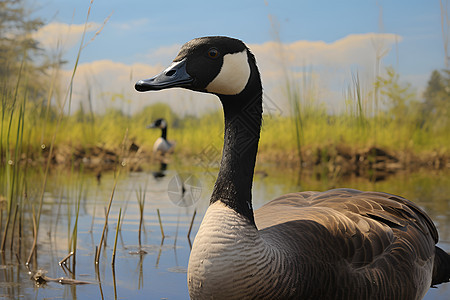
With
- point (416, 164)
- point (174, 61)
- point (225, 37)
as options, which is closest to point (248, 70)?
point (225, 37)

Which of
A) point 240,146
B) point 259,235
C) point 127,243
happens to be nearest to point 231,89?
point 240,146

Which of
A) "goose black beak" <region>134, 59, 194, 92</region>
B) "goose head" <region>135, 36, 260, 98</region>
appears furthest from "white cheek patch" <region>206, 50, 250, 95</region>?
"goose black beak" <region>134, 59, 194, 92</region>

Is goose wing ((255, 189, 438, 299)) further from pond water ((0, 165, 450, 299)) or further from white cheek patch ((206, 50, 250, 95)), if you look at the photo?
white cheek patch ((206, 50, 250, 95))

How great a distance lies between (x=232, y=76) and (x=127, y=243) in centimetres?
330

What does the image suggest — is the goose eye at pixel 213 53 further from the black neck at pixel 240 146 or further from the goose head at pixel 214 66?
the black neck at pixel 240 146

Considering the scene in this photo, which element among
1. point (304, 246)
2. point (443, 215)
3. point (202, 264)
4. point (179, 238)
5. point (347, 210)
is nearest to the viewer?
point (202, 264)

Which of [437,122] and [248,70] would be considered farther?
[437,122]

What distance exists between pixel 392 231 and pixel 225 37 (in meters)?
2.06

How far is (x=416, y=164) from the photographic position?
1862 cm

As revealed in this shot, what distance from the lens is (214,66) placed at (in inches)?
147

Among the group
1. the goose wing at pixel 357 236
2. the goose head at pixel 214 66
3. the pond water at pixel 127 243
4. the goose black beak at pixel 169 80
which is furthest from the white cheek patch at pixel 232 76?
the pond water at pixel 127 243

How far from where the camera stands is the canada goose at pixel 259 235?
11.5 feet

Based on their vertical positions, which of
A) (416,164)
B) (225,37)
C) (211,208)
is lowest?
(416,164)

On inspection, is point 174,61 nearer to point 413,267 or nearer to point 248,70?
point 248,70
